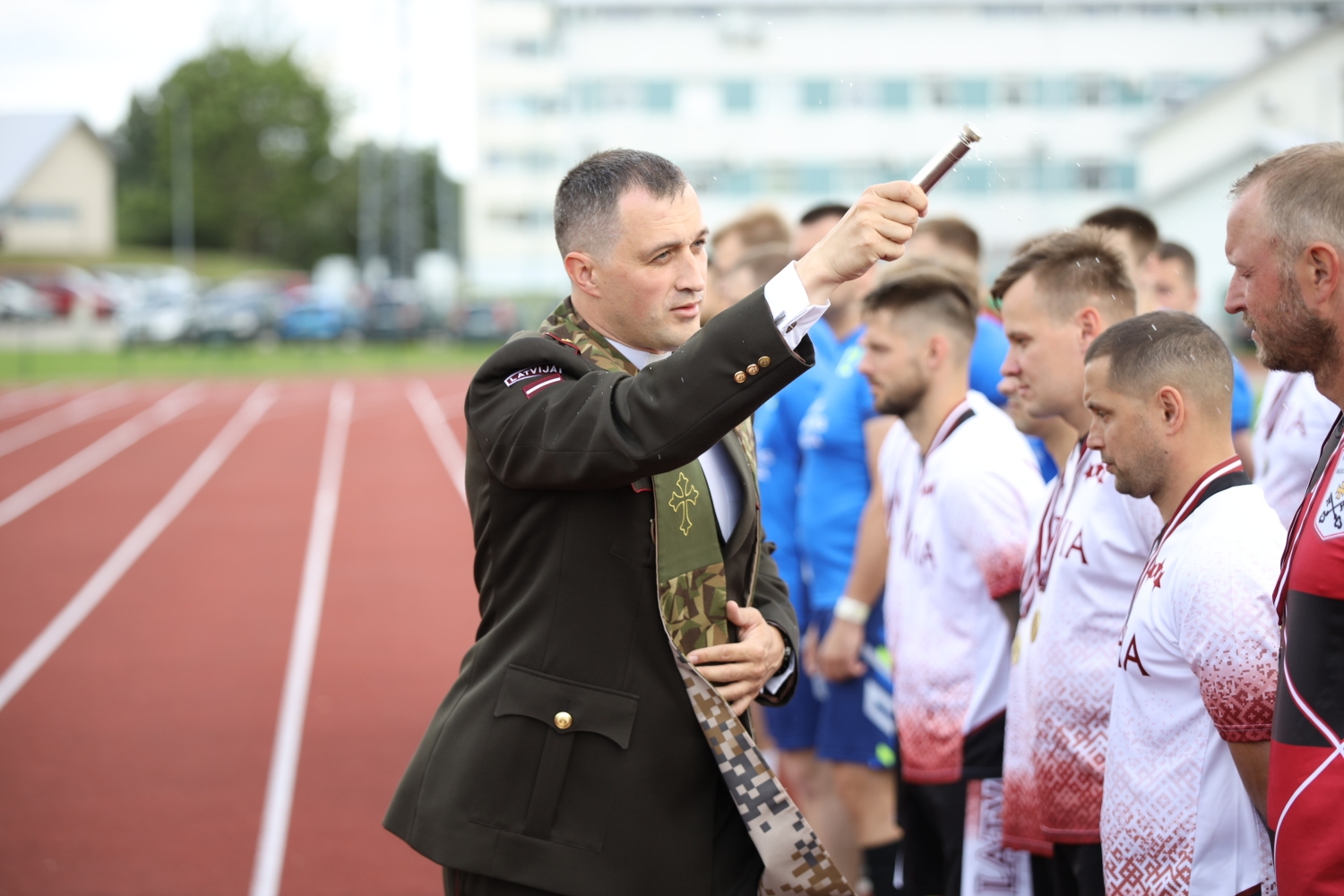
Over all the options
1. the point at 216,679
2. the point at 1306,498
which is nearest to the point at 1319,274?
the point at 1306,498

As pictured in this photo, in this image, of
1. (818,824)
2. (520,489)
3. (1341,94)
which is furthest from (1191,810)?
(1341,94)

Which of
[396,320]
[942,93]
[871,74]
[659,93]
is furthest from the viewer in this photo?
[396,320]

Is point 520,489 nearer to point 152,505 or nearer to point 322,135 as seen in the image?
point 152,505

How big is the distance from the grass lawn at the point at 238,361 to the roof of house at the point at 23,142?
81.4 ft

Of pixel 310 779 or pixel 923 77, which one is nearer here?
pixel 310 779

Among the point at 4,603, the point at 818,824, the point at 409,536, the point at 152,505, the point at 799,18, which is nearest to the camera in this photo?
the point at 818,824

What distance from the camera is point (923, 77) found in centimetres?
3134

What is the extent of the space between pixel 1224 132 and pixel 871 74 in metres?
9.99

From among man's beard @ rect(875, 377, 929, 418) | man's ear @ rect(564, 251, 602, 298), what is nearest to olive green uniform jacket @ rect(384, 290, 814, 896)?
man's ear @ rect(564, 251, 602, 298)

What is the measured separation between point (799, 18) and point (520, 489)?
30079 millimetres

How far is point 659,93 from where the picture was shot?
3578cm

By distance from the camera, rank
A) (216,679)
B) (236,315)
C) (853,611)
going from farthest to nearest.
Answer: (236,315)
(216,679)
(853,611)

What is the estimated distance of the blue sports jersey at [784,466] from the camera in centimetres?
507

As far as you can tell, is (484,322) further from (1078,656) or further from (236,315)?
(1078,656)
